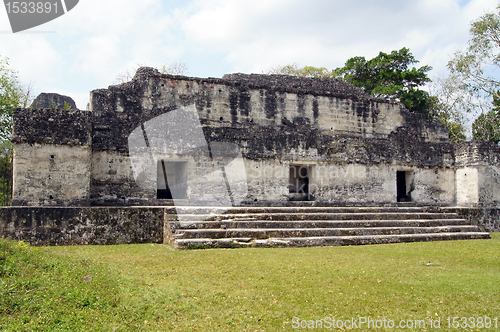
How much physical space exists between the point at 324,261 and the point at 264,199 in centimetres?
560

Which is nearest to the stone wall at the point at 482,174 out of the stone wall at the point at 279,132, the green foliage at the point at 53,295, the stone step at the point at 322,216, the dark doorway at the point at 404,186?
the stone wall at the point at 279,132

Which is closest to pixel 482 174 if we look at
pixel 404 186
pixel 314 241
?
pixel 404 186

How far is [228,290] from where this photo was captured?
4.95 meters

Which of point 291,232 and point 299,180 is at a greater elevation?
point 299,180

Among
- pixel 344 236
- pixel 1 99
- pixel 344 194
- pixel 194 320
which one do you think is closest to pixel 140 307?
pixel 194 320

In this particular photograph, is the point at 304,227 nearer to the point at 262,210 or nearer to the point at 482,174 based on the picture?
the point at 262,210

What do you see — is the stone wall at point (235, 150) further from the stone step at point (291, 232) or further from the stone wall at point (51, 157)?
the stone step at point (291, 232)

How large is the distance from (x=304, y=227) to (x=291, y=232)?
64 cm

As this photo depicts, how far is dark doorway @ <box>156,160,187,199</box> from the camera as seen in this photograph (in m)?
14.0

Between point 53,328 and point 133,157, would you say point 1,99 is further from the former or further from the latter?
point 53,328

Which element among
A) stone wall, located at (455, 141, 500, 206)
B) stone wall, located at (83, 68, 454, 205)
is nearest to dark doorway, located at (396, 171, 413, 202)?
stone wall, located at (83, 68, 454, 205)

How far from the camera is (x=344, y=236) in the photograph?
9.37m

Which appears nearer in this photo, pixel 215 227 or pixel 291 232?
pixel 215 227

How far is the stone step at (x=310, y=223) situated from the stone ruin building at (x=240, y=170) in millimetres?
33
